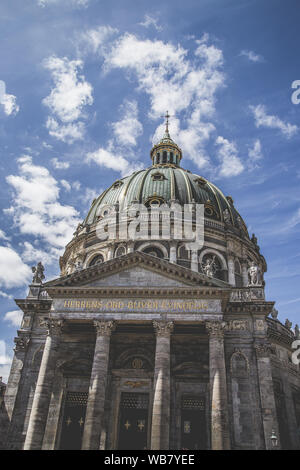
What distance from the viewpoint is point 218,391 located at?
23000 mm

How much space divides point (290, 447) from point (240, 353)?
9593mm

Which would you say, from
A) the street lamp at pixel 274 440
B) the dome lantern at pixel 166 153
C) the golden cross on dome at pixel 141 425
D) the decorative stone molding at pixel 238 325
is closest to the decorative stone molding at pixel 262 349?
the decorative stone molding at pixel 238 325

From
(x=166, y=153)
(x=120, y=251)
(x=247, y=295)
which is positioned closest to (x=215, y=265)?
(x=120, y=251)

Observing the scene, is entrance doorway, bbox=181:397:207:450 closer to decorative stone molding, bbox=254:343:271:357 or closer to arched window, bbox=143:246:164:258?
decorative stone molding, bbox=254:343:271:357

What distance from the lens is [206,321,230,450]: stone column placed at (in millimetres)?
21922

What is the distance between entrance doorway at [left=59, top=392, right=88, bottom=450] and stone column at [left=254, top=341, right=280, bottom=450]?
474 inches

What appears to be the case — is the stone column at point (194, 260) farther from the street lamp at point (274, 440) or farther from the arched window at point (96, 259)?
the street lamp at point (274, 440)

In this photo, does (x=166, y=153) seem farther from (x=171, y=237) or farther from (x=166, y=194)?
(x=171, y=237)

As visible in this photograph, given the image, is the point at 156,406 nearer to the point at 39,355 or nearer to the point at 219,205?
the point at 39,355

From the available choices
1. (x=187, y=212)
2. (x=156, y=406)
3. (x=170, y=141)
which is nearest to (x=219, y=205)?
(x=187, y=212)

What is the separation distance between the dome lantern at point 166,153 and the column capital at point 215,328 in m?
35.8

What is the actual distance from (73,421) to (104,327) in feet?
23.9

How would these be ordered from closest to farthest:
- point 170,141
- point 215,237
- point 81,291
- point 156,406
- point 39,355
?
point 156,406 < point 81,291 < point 39,355 < point 215,237 < point 170,141

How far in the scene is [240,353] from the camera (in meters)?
27.5
